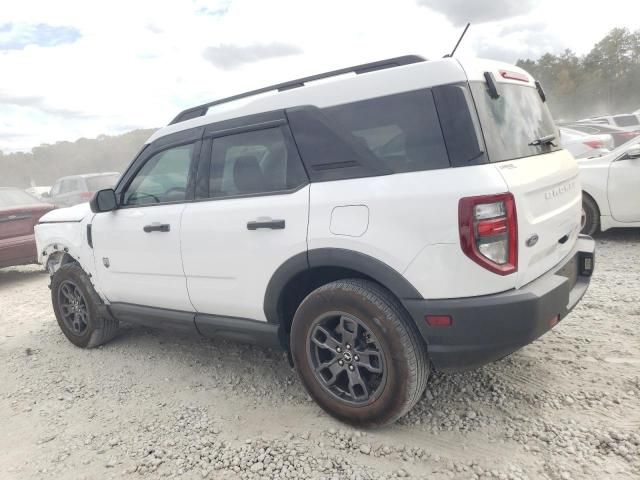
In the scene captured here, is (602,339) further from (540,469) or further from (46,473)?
(46,473)

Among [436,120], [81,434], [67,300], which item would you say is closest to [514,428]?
[436,120]

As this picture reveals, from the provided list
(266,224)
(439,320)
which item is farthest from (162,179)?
(439,320)

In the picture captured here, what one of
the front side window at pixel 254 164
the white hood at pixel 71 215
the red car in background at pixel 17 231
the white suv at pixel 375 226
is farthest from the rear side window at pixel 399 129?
the red car in background at pixel 17 231

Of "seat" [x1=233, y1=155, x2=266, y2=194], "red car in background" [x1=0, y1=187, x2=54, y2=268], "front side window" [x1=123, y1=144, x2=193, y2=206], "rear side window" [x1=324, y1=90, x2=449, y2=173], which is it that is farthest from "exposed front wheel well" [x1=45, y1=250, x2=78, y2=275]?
"rear side window" [x1=324, y1=90, x2=449, y2=173]

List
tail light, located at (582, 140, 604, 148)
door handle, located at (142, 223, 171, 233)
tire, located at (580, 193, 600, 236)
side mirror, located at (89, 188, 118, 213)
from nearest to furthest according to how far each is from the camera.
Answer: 1. door handle, located at (142, 223, 171, 233)
2. side mirror, located at (89, 188, 118, 213)
3. tire, located at (580, 193, 600, 236)
4. tail light, located at (582, 140, 604, 148)

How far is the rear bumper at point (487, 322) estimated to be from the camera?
2234mm

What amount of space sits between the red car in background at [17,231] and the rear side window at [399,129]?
6.36 meters

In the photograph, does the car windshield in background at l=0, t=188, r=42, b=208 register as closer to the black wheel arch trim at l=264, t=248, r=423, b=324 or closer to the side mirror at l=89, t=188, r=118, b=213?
the side mirror at l=89, t=188, r=118, b=213

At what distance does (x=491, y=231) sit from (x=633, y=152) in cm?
491

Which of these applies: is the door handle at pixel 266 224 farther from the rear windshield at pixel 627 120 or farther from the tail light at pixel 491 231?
the rear windshield at pixel 627 120

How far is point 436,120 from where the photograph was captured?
233 centimetres

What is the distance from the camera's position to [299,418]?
9.54 ft

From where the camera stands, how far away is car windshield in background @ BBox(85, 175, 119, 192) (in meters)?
12.3

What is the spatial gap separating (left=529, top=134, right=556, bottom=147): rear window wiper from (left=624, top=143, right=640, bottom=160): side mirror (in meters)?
3.81
